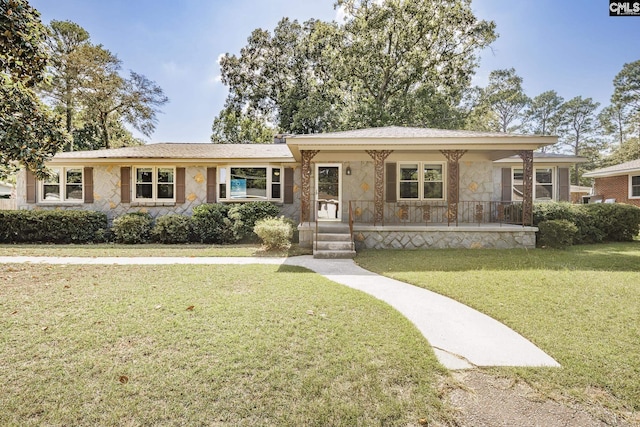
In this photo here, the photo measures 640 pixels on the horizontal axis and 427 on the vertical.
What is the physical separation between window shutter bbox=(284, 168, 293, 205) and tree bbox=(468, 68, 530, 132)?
1784cm

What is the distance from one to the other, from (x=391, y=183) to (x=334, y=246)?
14.2ft

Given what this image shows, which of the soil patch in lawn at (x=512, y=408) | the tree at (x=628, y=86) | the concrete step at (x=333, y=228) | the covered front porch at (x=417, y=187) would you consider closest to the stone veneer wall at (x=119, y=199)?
the covered front porch at (x=417, y=187)

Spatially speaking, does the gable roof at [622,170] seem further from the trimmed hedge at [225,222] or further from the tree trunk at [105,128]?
the tree trunk at [105,128]

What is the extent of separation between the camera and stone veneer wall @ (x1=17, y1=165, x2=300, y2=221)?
12.0 m

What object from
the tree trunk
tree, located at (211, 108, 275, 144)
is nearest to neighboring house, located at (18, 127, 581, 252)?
the tree trunk

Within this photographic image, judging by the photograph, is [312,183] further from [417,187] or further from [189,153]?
[189,153]

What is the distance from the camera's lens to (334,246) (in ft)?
27.7

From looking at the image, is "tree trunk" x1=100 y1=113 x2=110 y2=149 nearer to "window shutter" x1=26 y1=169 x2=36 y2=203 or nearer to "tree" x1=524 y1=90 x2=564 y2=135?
"window shutter" x1=26 y1=169 x2=36 y2=203

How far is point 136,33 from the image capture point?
1262 centimetres

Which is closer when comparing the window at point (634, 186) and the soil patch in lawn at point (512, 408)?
the soil patch in lawn at point (512, 408)

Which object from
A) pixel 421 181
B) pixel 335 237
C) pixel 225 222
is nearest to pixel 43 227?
pixel 225 222

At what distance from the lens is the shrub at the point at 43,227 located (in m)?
10.3

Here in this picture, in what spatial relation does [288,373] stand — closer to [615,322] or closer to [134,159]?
[615,322]

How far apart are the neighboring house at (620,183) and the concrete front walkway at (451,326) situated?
19.3 m
